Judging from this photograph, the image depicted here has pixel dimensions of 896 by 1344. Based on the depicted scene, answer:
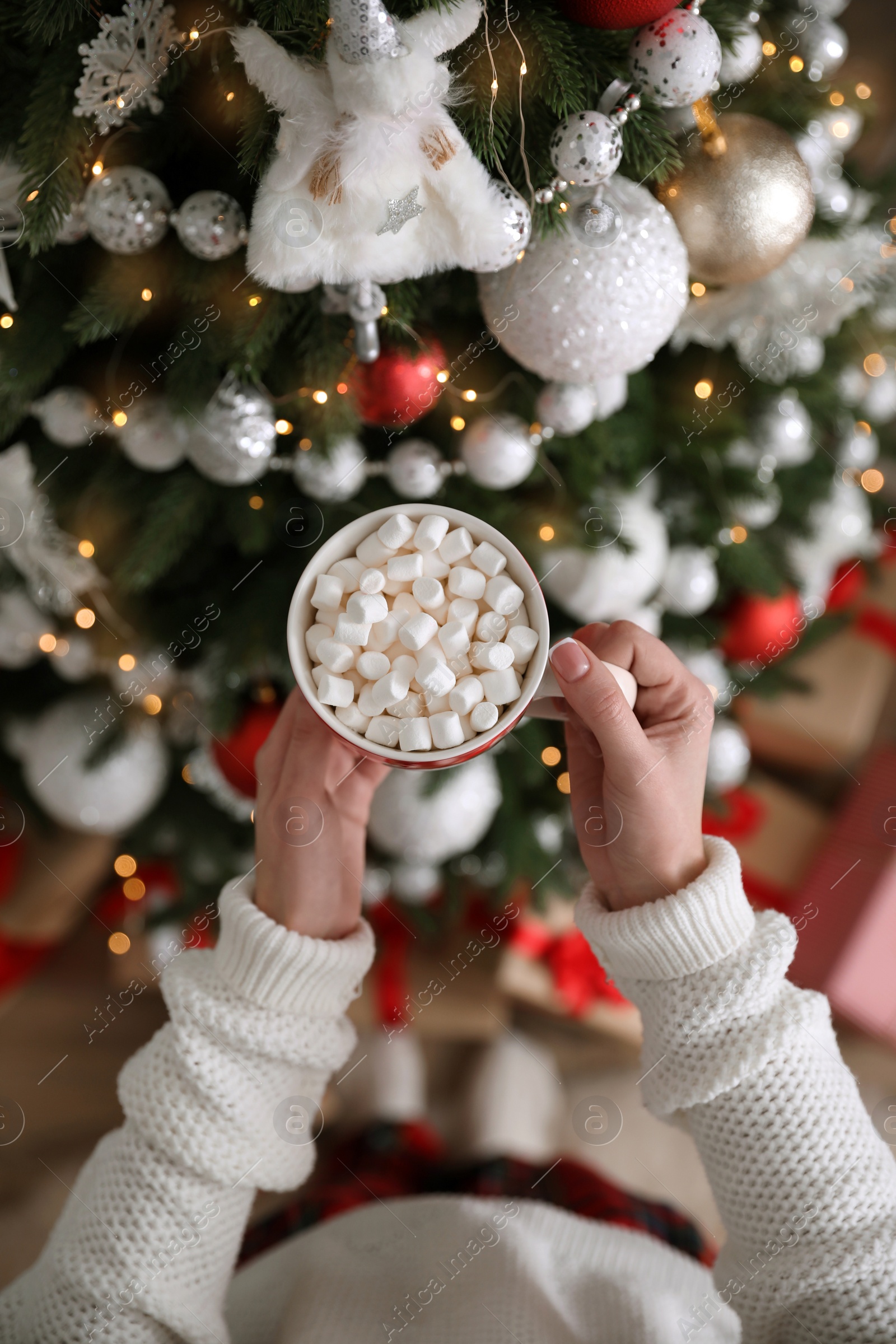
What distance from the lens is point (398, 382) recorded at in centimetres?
73

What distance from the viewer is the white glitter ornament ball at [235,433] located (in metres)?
0.73

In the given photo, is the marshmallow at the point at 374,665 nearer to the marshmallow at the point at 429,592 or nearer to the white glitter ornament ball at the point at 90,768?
the marshmallow at the point at 429,592

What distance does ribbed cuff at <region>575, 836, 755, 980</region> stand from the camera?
0.61 metres

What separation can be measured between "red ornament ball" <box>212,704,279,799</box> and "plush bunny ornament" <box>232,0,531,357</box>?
20.1 inches

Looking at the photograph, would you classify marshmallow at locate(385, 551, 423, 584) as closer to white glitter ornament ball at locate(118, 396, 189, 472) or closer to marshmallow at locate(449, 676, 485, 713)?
marshmallow at locate(449, 676, 485, 713)

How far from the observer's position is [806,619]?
1191 millimetres

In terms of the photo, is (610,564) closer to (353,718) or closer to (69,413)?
(353,718)

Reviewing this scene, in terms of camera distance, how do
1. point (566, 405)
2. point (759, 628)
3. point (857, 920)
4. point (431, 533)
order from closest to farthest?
point (431, 533) → point (566, 405) → point (759, 628) → point (857, 920)

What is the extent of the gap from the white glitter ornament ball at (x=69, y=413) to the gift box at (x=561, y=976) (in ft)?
3.10

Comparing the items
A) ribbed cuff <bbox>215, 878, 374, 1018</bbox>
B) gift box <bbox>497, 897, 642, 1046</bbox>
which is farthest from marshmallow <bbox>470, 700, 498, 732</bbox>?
gift box <bbox>497, 897, 642, 1046</bbox>

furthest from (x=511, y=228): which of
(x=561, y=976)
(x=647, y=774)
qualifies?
(x=561, y=976)

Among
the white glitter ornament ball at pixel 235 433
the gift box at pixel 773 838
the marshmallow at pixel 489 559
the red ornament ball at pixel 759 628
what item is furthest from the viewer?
the gift box at pixel 773 838

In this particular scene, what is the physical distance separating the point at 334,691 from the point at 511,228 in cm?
35

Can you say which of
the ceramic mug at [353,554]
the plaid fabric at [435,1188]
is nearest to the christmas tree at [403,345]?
the ceramic mug at [353,554]
